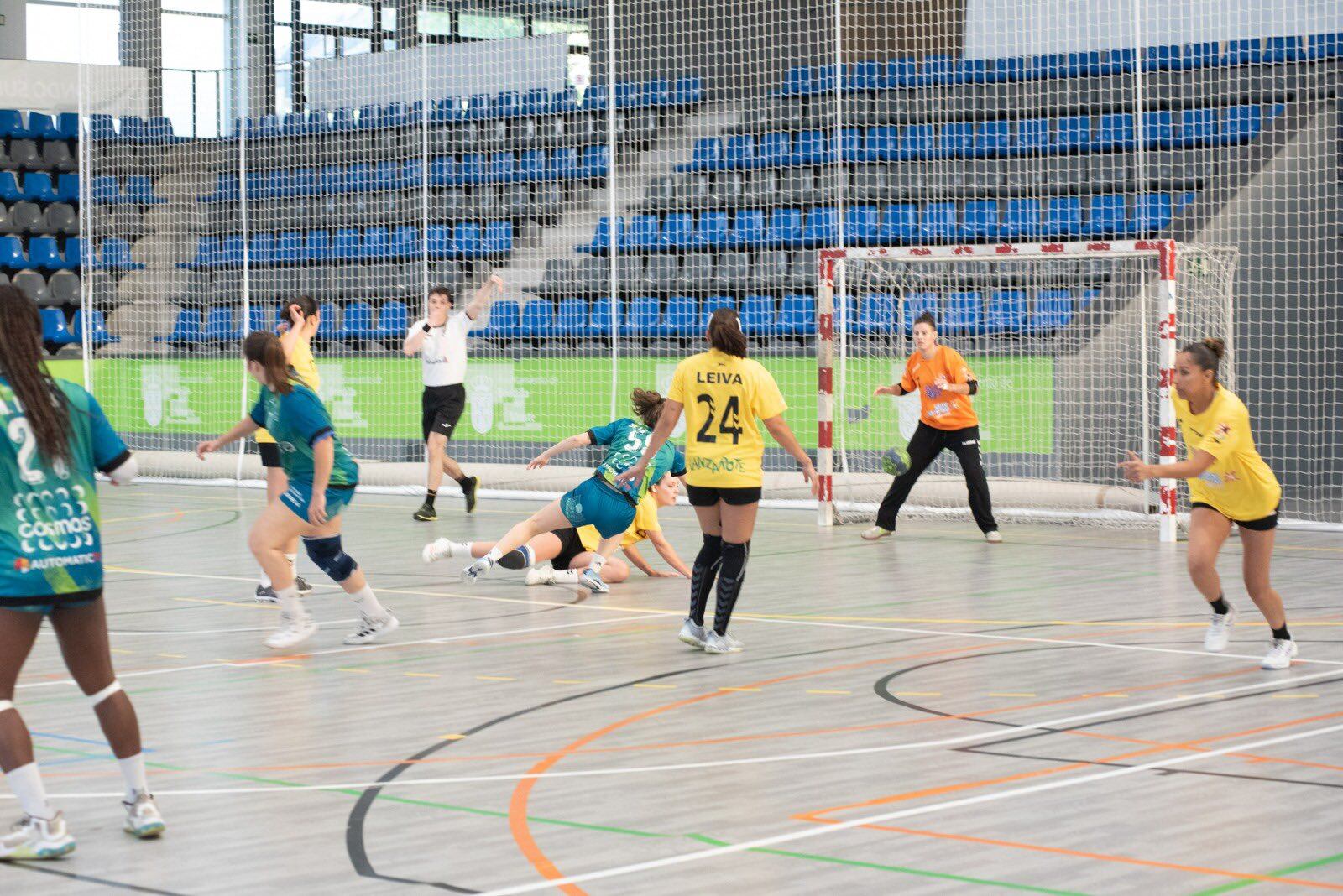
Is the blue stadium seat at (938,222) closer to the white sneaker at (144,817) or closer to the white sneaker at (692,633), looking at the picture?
the white sneaker at (692,633)

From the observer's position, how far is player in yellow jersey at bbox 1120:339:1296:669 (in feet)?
27.5

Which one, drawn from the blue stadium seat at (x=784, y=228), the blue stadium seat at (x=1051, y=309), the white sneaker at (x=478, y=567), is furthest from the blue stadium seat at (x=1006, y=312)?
the white sneaker at (x=478, y=567)

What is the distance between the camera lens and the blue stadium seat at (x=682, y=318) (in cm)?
2189

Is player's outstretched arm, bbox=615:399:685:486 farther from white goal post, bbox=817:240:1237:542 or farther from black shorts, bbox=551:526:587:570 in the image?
white goal post, bbox=817:240:1237:542

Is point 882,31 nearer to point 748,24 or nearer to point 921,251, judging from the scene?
point 748,24

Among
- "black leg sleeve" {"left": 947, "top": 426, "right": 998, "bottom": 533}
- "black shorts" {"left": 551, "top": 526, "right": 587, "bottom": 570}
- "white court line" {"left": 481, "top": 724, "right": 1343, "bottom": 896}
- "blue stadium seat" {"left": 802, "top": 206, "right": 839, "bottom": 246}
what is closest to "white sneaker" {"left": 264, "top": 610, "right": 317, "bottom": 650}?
"black shorts" {"left": 551, "top": 526, "right": 587, "bottom": 570}

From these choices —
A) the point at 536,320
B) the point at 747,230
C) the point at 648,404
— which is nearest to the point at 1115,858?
the point at 648,404

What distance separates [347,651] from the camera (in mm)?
9164

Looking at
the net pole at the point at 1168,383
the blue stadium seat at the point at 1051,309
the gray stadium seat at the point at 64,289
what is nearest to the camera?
the net pole at the point at 1168,383

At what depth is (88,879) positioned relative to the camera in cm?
488

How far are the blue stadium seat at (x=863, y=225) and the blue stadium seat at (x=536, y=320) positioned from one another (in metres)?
3.97

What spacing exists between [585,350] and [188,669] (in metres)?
11.8

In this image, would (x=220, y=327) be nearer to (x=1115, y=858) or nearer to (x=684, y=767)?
(x=684, y=767)

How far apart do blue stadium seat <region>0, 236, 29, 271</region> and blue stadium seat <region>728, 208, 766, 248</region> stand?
39.8ft
